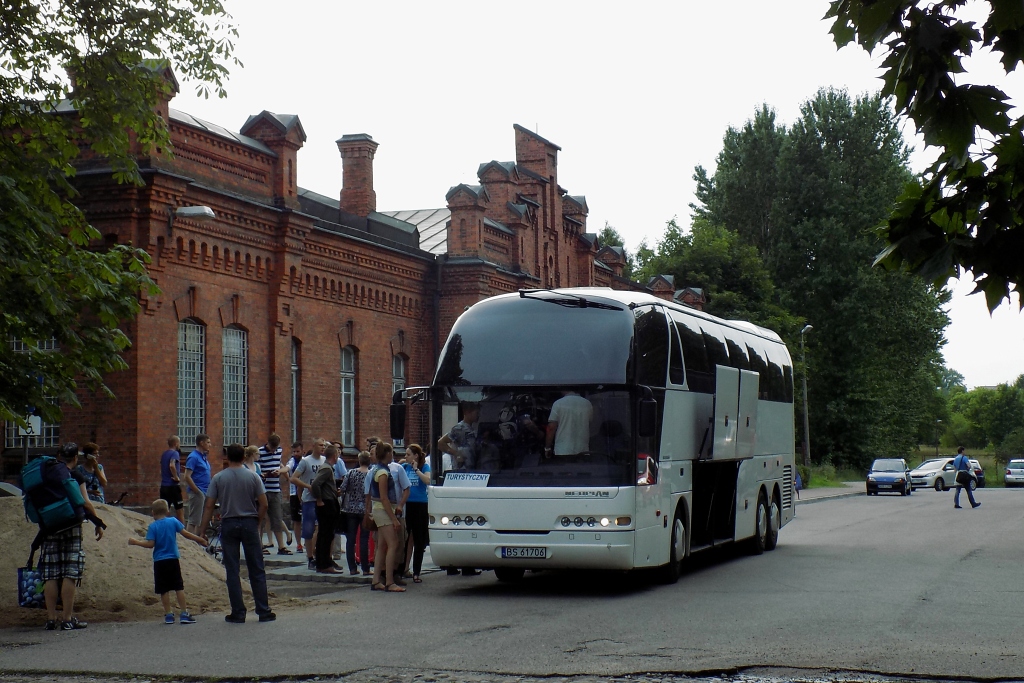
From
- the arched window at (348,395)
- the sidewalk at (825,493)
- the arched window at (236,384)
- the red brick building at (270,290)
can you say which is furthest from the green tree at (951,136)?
the sidewalk at (825,493)

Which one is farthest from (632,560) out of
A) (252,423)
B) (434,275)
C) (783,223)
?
(783,223)

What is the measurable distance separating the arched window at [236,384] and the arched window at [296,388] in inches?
67.4

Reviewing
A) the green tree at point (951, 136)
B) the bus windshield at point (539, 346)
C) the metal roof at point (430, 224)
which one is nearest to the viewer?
the green tree at point (951, 136)

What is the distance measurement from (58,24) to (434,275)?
16.1 metres

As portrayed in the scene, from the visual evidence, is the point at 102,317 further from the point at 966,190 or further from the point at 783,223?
the point at 783,223

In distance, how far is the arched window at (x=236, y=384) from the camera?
75.9 ft

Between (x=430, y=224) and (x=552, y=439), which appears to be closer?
(x=552, y=439)

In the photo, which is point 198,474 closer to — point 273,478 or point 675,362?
point 273,478

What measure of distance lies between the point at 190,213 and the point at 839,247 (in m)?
39.5

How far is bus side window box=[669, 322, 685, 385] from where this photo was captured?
50.6 feet

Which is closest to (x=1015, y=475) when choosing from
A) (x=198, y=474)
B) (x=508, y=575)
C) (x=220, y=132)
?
(x=220, y=132)

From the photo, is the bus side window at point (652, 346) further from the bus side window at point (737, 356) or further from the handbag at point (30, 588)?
the handbag at point (30, 588)

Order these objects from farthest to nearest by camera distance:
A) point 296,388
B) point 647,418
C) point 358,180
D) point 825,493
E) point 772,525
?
point 825,493 < point 358,180 < point 296,388 < point 772,525 < point 647,418

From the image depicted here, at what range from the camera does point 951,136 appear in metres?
5.07
